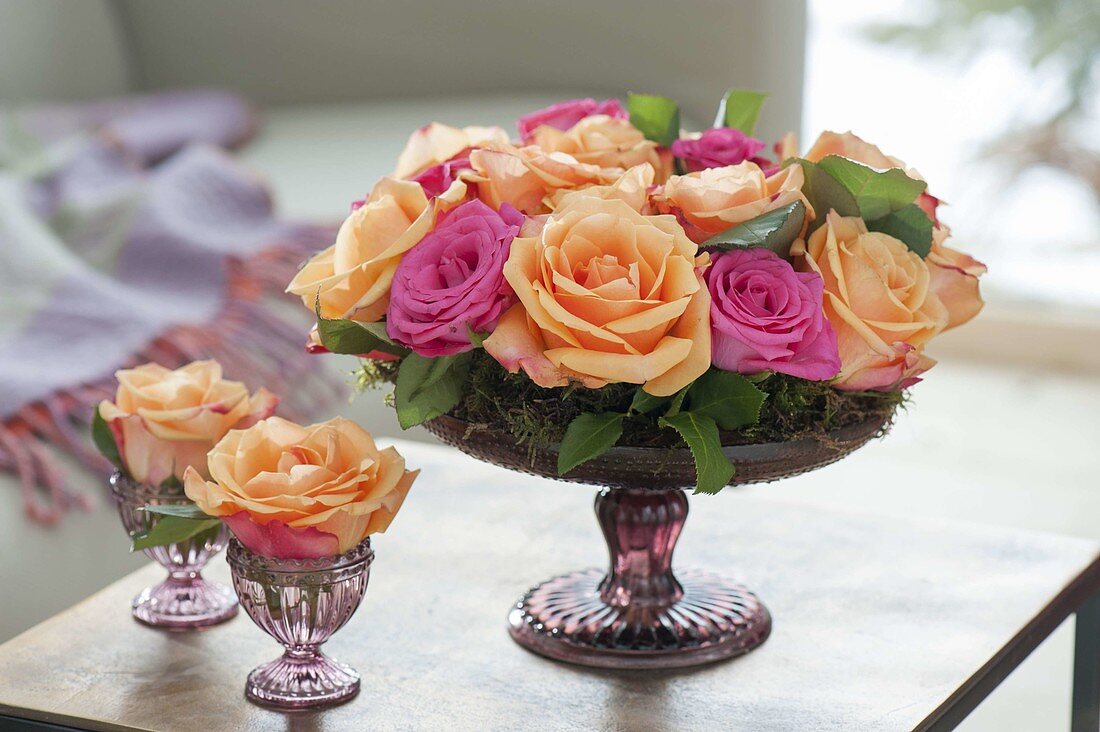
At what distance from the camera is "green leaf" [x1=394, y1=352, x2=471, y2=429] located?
2.37ft

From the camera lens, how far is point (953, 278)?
0.78 metres

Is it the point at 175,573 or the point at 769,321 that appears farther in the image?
the point at 175,573

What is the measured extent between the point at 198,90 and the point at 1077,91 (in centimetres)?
166

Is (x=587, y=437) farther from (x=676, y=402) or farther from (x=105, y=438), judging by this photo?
(x=105, y=438)

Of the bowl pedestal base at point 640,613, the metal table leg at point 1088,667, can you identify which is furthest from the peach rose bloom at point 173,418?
the metal table leg at point 1088,667

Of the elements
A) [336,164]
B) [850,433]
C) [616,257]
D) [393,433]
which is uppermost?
[616,257]

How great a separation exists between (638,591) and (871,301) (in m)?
0.24

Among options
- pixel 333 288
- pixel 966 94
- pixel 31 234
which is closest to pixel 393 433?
pixel 31 234

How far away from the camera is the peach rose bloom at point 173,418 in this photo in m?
0.81

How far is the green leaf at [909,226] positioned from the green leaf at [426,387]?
0.23 m

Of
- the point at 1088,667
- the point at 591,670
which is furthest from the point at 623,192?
the point at 1088,667

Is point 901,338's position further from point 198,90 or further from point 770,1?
point 198,90

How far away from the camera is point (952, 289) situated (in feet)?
2.57

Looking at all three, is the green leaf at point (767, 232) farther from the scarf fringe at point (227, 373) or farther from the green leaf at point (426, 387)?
the scarf fringe at point (227, 373)
